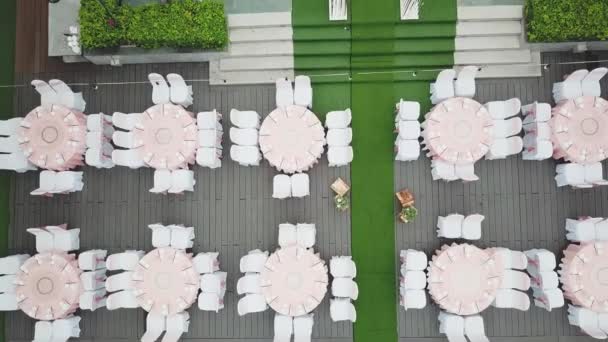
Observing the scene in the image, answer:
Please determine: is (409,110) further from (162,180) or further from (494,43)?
(162,180)

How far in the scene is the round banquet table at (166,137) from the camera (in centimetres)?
800

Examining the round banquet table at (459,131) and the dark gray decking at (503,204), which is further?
the dark gray decking at (503,204)

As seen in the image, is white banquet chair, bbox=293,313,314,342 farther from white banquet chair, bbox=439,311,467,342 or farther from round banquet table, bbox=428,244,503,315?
white banquet chair, bbox=439,311,467,342

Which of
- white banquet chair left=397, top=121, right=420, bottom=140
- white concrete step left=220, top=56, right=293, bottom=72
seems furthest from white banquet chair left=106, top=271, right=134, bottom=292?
white banquet chair left=397, top=121, right=420, bottom=140

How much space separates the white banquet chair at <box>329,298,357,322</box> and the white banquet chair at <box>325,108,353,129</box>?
298 cm

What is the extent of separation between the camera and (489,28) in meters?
8.53

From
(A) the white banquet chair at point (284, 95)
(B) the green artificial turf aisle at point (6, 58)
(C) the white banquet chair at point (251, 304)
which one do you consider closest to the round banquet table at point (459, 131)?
(A) the white banquet chair at point (284, 95)

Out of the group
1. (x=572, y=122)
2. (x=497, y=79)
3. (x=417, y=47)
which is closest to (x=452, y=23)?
(x=417, y=47)

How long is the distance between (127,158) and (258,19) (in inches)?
137

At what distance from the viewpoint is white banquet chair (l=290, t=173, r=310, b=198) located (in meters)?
7.95

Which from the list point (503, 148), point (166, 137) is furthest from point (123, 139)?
point (503, 148)

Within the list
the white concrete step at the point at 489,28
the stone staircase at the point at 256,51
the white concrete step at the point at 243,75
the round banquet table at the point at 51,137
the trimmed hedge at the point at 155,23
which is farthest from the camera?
the white concrete step at the point at 243,75

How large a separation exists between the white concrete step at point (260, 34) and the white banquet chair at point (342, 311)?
4.86 m

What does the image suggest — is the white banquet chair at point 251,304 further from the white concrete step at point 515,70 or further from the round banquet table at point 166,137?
the white concrete step at point 515,70
